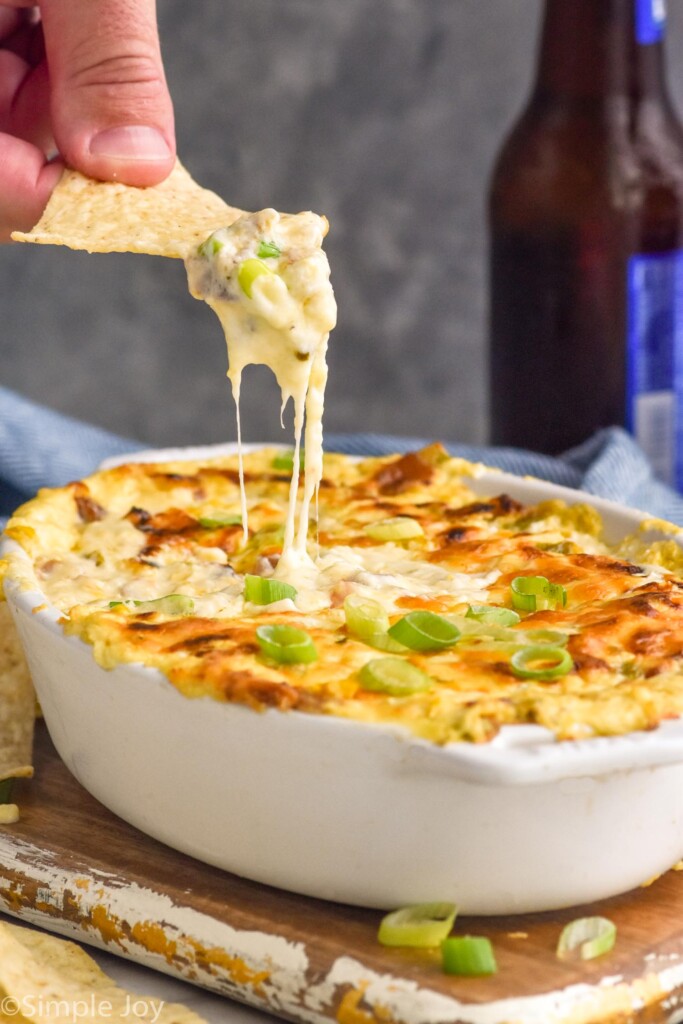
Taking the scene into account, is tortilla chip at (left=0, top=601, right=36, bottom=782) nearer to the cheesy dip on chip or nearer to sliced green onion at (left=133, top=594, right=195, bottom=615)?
the cheesy dip on chip

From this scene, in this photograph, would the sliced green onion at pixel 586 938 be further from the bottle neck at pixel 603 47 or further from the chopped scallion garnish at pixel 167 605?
the bottle neck at pixel 603 47

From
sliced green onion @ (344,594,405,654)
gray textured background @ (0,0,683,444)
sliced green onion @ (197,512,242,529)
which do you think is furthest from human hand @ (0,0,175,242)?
gray textured background @ (0,0,683,444)

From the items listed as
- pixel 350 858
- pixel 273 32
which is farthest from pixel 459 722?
pixel 273 32

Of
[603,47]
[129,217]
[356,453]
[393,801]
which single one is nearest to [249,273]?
[129,217]

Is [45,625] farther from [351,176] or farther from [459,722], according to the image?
[351,176]

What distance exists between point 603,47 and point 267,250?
2.19 meters

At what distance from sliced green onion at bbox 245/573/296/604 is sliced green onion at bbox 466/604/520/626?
304 millimetres

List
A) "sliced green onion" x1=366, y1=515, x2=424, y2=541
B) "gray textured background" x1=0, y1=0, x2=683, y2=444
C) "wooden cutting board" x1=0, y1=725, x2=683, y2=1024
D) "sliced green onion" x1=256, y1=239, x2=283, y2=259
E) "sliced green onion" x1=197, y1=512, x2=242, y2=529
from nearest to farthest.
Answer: "wooden cutting board" x1=0, y1=725, x2=683, y2=1024
"sliced green onion" x1=256, y1=239, x2=283, y2=259
"sliced green onion" x1=366, y1=515, x2=424, y2=541
"sliced green onion" x1=197, y1=512, x2=242, y2=529
"gray textured background" x1=0, y1=0, x2=683, y2=444

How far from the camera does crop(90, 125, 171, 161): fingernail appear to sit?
2.94 m

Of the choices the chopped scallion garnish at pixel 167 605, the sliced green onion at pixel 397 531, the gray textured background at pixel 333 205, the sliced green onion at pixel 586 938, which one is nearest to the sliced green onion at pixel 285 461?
the sliced green onion at pixel 397 531

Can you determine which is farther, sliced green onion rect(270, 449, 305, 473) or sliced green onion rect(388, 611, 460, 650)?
sliced green onion rect(270, 449, 305, 473)

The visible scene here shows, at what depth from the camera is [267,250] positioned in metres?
2.57

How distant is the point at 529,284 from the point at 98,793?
2578 mm

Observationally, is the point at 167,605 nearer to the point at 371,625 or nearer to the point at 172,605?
the point at 172,605
